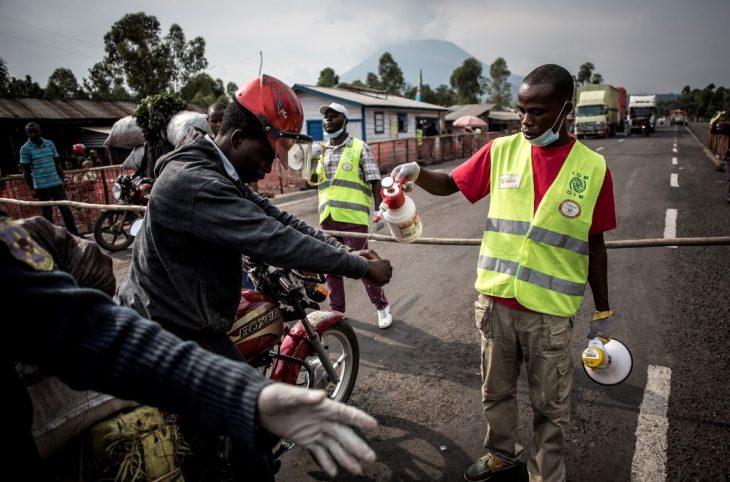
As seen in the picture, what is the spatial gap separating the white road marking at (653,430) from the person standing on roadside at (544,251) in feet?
2.25

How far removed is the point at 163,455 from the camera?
5.08ft

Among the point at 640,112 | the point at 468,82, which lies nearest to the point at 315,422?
the point at 640,112

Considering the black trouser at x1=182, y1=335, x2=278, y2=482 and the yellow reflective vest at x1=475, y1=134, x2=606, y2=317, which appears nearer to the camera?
the black trouser at x1=182, y1=335, x2=278, y2=482

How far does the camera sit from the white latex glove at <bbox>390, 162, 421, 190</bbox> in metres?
2.56

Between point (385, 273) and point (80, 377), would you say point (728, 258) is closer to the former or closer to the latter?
point (385, 273)

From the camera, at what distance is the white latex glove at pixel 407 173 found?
2.56 m

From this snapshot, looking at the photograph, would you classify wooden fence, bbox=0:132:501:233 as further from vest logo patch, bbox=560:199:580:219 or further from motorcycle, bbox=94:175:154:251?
vest logo patch, bbox=560:199:580:219

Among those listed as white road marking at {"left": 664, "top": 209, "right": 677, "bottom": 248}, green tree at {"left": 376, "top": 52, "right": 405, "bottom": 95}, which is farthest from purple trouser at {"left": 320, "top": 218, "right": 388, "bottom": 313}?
green tree at {"left": 376, "top": 52, "right": 405, "bottom": 95}

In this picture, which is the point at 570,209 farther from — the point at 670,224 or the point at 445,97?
the point at 445,97

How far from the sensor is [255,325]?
2.43 meters

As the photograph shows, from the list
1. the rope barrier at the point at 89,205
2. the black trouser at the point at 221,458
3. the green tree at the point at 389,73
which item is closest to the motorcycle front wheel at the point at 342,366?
the black trouser at the point at 221,458

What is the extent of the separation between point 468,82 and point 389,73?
46.3ft

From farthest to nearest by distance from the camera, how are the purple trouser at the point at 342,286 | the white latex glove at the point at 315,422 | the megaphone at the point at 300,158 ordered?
the purple trouser at the point at 342,286, the megaphone at the point at 300,158, the white latex glove at the point at 315,422

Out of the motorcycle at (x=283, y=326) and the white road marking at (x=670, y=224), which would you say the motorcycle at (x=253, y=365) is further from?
the white road marking at (x=670, y=224)
